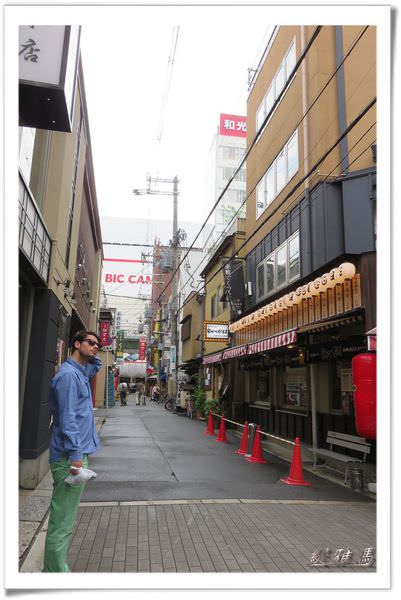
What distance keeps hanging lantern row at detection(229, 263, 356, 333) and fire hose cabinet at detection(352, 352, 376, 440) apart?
3089 millimetres

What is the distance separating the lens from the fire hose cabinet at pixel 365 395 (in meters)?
5.09

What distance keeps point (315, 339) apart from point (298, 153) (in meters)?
5.60

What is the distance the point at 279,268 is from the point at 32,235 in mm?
8983

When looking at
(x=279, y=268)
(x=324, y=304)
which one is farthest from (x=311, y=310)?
(x=279, y=268)

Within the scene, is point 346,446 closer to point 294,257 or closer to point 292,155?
point 294,257

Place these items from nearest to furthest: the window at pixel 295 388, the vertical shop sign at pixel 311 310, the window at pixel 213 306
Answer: the vertical shop sign at pixel 311 310 < the window at pixel 295 388 < the window at pixel 213 306

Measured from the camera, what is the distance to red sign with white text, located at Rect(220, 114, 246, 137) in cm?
6153

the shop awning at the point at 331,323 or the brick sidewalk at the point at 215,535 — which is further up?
the shop awning at the point at 331,323

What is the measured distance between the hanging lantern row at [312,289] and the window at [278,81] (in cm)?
595

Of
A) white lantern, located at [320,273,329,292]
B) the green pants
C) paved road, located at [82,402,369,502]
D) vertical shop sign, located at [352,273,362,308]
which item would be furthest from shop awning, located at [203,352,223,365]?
the green pants

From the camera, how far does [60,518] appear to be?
11.5 ft

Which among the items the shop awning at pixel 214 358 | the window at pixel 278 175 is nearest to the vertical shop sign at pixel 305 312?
the window at pixel 278 175

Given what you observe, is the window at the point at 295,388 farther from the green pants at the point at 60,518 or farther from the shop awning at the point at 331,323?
the green pants at the point at 60,518
